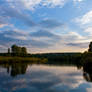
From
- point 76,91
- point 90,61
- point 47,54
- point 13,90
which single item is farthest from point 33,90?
point 47,54

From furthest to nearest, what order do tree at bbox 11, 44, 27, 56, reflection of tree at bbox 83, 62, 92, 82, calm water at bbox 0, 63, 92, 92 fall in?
1. tree at bbox 11, 44, 27, 56
2. reflection of tree at bbox 83, 62, 92, 82
3. calm water at bbox 0, 63, 92, 92

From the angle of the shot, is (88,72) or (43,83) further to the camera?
(88,72)

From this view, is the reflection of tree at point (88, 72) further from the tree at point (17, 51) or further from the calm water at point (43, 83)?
the tree at point (17, 51)

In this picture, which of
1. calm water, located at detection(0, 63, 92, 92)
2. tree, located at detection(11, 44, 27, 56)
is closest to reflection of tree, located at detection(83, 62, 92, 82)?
calm water, located at detection(0, 63, 92, 92)

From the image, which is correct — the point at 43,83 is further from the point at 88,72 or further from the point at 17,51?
the point at 17,51

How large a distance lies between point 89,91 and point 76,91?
57.7 inches

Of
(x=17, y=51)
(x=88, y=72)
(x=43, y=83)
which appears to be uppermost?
(x=17, y=51)

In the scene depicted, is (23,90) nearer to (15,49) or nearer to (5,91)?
(5,91)

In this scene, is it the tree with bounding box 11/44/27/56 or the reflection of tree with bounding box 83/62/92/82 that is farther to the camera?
the tree with bounding box 11/44/27/56

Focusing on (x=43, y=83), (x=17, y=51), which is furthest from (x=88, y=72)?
(x=17, y=51)

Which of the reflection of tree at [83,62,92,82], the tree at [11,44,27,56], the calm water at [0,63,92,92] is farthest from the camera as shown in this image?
the tree at [11,44,27,56]

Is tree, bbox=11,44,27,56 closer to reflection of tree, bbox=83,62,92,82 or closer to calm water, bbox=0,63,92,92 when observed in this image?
reflection of tree, bbox=83,62,92,82

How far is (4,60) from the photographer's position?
66.9m

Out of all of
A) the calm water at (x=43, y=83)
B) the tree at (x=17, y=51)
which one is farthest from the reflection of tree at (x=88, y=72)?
the tree at (x=17, y=51)
